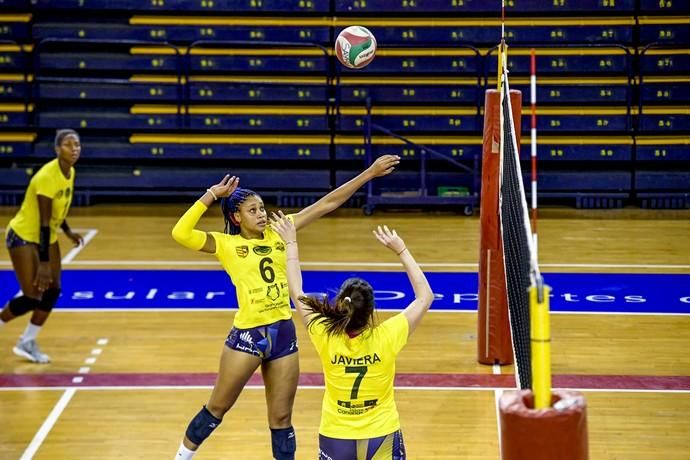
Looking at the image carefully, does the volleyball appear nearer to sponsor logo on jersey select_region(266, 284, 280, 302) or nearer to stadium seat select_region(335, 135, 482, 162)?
sponsor logo on jersey select_region(266, 284, 280, 302)

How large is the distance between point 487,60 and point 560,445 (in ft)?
47.5

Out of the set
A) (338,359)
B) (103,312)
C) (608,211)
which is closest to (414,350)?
(103,312)

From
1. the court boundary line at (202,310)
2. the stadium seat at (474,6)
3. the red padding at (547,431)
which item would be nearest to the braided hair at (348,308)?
the red padding at (547,431)

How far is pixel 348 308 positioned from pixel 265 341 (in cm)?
154

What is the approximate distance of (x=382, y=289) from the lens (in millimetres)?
12516

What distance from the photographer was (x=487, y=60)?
695 inches

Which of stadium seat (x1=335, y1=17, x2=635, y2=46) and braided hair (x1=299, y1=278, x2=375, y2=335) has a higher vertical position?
stadium seat (x1=335, y1=17, x2=635, y2=46)

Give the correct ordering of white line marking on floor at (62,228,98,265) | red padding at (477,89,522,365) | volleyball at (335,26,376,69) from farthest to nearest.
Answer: white line marking on floor at (62,228,98,265)
volleyball at (335,26,376,69)
red padding at (477,89,522,365)

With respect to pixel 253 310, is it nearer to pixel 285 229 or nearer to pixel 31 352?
pixel 285 229

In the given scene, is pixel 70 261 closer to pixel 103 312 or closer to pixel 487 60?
pixel 103 312

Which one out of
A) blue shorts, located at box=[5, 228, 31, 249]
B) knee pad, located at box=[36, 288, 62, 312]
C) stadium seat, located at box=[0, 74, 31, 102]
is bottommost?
knee pad, located at box=[36, 288, 62, 312]

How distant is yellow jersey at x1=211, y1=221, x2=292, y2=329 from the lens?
688 cm

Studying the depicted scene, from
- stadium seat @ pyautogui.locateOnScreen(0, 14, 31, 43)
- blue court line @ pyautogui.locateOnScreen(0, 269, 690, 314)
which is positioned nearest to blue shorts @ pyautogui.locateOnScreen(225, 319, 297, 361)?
blue court line @ pyautogui.locateOnScreen(0, 269, 690, 314)

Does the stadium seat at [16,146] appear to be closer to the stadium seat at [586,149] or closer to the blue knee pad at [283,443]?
the stadium seat at [586,149]
